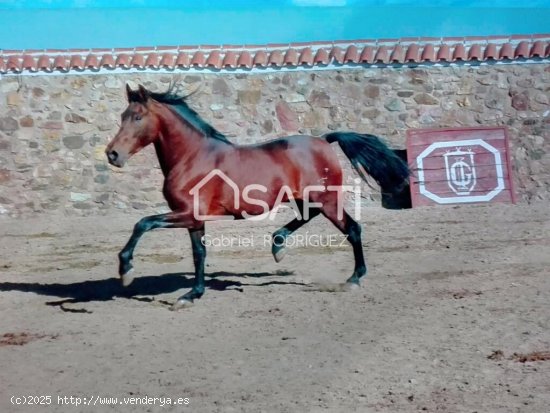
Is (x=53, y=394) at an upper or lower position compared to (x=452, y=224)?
lower

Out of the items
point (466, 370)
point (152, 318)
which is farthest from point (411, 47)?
point (466, 370)

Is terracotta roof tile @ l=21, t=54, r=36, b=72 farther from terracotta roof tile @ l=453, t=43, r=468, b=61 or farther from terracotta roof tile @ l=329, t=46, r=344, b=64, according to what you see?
terracotta roof tile @ l=453, t=43, r=468, b=61

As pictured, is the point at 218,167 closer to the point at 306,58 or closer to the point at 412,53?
the point at 306,58

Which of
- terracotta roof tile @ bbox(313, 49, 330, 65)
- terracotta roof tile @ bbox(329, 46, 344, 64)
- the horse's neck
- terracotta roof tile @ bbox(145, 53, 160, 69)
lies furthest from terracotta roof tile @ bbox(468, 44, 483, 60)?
the horse's neck

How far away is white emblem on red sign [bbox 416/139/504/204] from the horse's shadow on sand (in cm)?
438

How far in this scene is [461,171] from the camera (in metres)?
11.2

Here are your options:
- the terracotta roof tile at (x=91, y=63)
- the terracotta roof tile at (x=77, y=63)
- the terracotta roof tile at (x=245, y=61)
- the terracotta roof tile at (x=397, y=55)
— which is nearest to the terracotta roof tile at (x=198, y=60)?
the terracotta roof tile at (x=245, y=61)

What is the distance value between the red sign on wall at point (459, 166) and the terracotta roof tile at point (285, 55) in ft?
3.93

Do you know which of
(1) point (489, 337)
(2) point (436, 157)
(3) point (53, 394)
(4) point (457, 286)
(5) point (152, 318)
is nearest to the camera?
(3) point (53, 394)

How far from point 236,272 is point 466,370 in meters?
3.74

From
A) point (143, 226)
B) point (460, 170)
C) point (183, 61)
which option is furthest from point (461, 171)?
point (143, 226)

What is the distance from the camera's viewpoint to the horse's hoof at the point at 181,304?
6.21 meters

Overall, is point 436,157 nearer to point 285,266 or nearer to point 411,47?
point 411,47

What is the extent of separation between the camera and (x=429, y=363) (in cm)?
454
